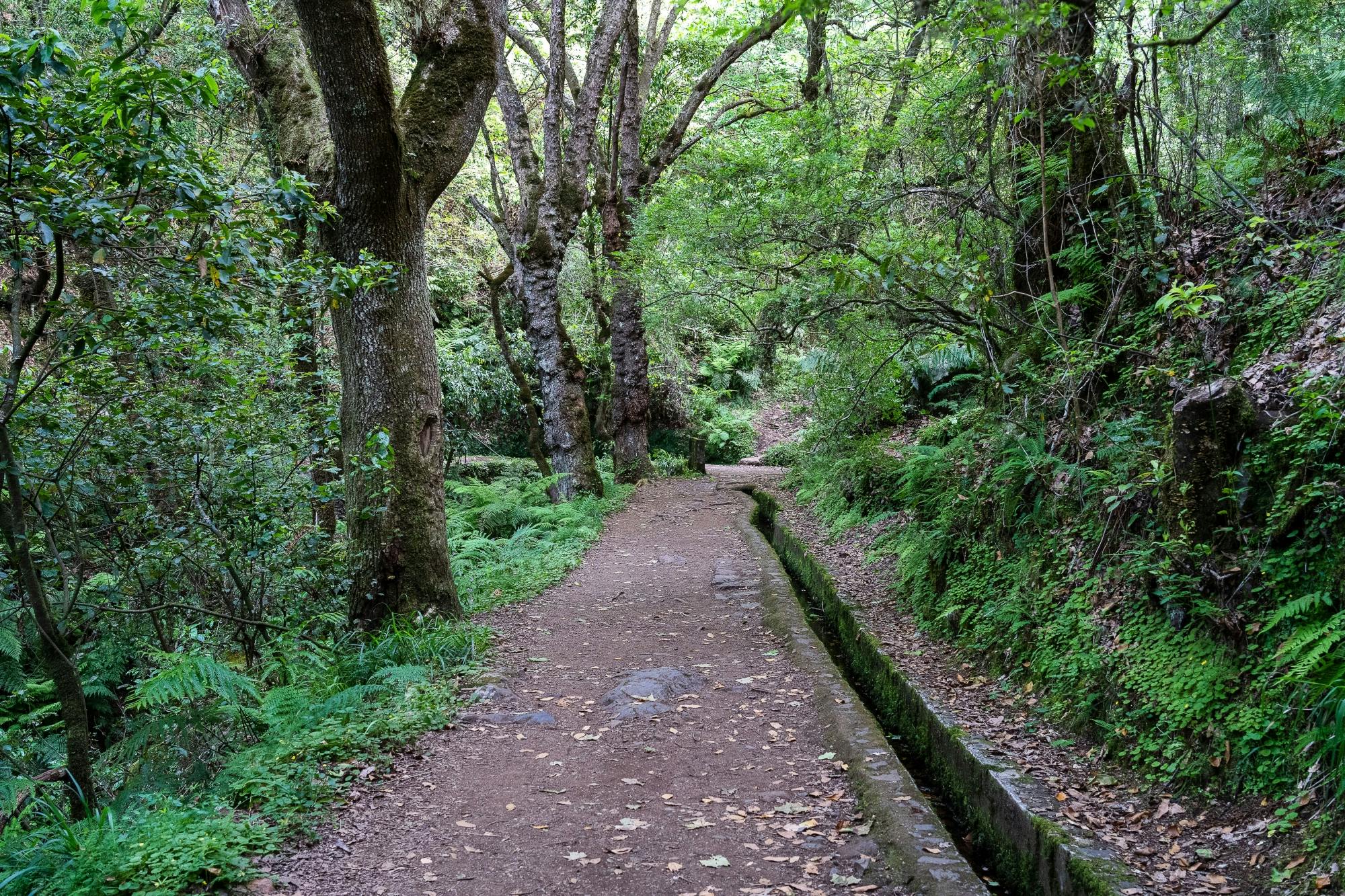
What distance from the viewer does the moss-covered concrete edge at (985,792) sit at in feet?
10.9

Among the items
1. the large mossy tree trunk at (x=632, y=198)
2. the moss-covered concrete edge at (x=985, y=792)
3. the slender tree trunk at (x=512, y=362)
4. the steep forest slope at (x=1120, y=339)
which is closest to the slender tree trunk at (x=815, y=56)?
the large mossy tree trunk at (x=632, y=198)

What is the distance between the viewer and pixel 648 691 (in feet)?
19.3

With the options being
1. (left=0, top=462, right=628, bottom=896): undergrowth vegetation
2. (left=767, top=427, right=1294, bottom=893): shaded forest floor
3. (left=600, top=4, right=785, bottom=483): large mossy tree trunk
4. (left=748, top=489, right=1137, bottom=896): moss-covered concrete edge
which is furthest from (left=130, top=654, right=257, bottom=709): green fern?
(left=600, top=4, right=785, bottom=483): large mossy tree trunk

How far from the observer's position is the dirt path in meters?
3.60

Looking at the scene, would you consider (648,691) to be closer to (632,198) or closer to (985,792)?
(985,792)

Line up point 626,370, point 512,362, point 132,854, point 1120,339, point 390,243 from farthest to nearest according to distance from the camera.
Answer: point 626,370
point 512,362
point 390,243
point 1120,339
point 132,854

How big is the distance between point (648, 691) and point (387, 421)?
118 inches

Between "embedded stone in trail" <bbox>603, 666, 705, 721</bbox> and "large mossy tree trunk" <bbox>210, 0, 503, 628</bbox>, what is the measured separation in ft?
5.85

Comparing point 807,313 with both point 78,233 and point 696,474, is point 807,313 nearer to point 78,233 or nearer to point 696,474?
point 78,233

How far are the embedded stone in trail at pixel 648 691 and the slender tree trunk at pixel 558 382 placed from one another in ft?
25.5

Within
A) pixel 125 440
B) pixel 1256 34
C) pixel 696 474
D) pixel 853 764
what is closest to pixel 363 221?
pixel 125 440

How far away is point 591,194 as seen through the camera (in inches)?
675

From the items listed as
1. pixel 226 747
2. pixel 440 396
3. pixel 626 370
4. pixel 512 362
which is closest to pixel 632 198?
pixel 626 370

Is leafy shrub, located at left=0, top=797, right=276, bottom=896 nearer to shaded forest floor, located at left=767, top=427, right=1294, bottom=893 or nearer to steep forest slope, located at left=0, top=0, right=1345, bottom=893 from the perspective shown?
steep forest slope, located at left=0, top=0, right=1345, bottom=893
